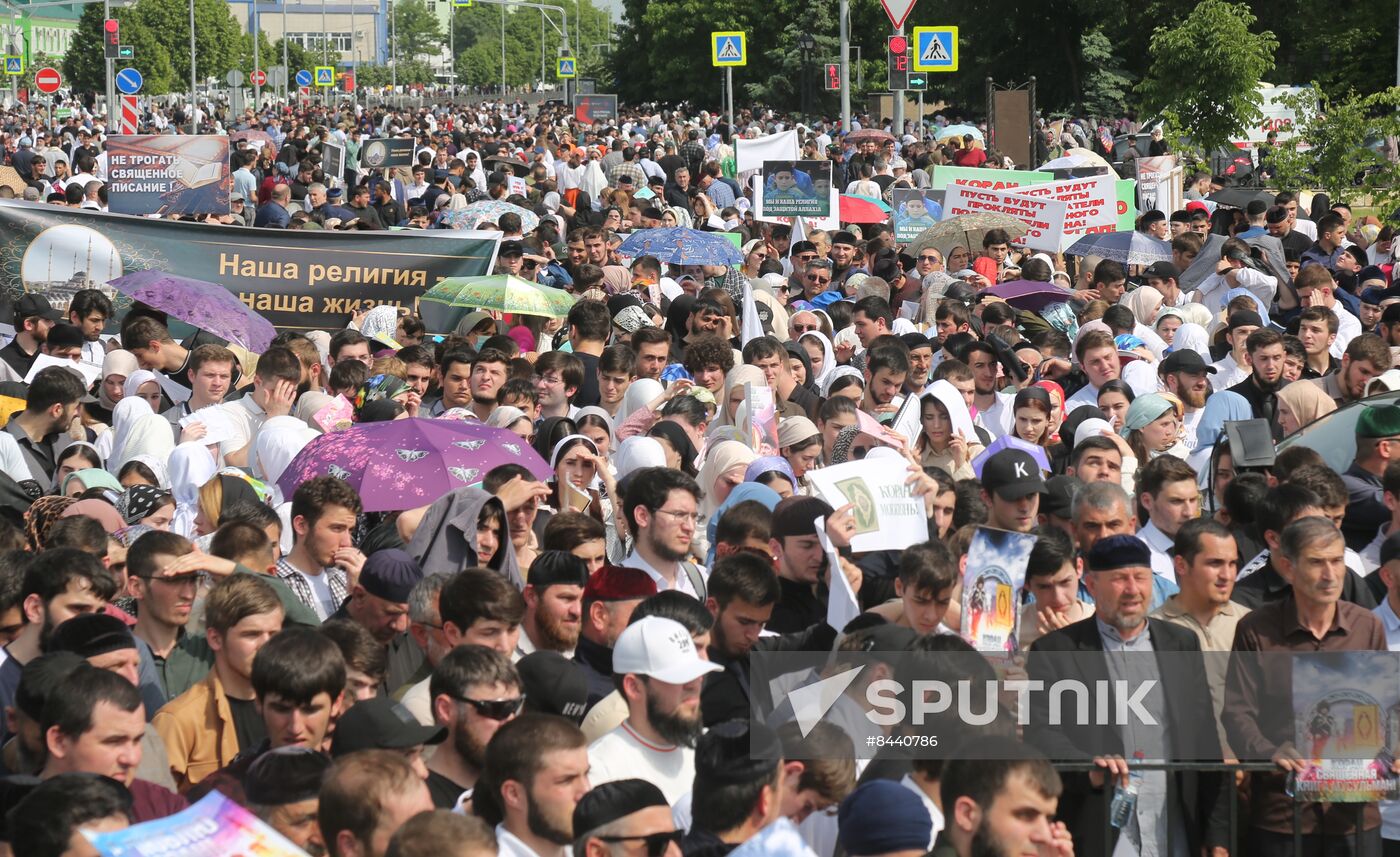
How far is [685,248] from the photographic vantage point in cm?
1508

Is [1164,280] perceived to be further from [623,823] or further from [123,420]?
[623,823]

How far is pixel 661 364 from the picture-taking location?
10523 mm

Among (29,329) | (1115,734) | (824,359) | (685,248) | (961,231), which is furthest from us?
(961,231)

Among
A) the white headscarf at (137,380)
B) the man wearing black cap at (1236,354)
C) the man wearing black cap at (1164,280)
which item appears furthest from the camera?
the man wearing black cap at (1164,280)

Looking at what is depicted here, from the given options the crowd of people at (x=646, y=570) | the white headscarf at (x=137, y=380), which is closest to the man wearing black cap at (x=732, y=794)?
the crowd of people at (x=646, y=570)

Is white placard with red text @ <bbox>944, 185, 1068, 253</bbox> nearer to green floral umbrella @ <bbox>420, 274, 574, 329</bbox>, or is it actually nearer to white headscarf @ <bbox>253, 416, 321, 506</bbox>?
green floral umbrella @ <bbox>420, 274, 574, 329</bbox>

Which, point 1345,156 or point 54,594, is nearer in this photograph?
point 54,594

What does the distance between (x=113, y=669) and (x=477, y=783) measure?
1377 mm

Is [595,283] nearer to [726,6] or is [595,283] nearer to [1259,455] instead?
[1259,455]

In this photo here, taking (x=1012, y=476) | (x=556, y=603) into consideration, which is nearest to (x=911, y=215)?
(x=1012, y=476)

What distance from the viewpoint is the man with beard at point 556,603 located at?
6.63 meters

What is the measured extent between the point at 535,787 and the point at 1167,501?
3.73 meters

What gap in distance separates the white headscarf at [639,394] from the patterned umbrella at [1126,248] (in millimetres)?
7321

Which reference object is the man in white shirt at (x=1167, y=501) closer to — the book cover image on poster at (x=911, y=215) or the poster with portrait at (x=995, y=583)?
the poster with portrait at (x=995, y=583)
